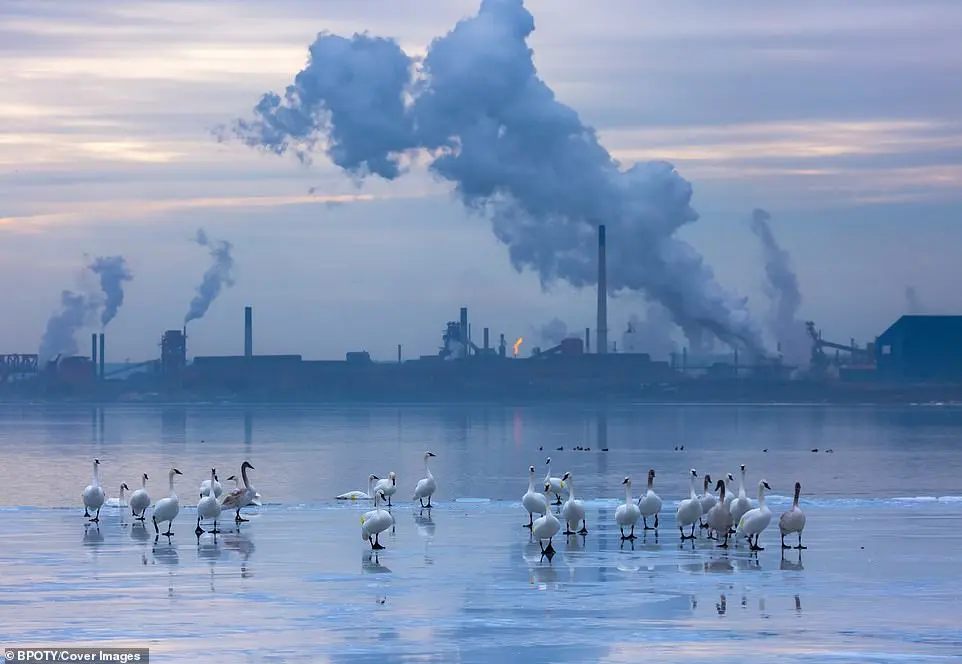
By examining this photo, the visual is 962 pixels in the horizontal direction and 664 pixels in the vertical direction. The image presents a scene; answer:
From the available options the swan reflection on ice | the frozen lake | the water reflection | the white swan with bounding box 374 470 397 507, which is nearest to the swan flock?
the frozen lake

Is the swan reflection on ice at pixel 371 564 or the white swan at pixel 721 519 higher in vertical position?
the white swan at pixel 721 519

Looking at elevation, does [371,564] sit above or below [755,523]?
below

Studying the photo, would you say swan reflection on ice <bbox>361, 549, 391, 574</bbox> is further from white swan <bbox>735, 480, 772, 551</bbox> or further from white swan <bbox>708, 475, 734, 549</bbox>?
white swan <bbox>735, 480, 772, 551</bbox>

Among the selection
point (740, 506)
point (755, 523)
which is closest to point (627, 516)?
point (740, 506)

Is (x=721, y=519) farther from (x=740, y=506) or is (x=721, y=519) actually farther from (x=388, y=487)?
(x=388, y=487)

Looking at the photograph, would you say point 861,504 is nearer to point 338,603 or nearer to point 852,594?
point 852,594

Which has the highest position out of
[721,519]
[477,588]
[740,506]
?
[740,506]

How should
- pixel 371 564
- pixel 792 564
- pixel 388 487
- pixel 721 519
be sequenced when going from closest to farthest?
pixel 792 564 → pixel 371 564 → pixel 721 519 → pixel 388 487

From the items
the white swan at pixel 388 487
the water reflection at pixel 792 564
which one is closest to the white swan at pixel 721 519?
the water reflection at pixel 792 564

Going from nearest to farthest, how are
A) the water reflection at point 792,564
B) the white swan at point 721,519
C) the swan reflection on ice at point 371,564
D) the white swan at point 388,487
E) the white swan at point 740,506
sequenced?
1. the swan reflection on ice at point 371,564
2. the water reflection at point 792,564
3. the white swan at point 721,519
4. the white swan at point 740,506
5. the white swan at point 388,487

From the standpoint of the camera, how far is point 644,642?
16.2 meters

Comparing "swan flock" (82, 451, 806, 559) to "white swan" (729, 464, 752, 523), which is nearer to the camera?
"swan flock" (82, 451, 806, 559)

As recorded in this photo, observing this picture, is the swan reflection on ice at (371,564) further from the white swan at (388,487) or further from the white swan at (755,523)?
the white swan at (388,487)

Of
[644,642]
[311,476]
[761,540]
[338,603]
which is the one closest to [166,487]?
[311,476]
